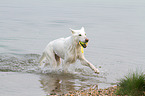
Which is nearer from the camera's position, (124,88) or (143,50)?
(124,88)

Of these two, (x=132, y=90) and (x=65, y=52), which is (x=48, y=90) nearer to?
(x=65, y=52)

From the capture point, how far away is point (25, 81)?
11.9 m

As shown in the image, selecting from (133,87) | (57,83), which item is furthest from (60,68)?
(133,87)

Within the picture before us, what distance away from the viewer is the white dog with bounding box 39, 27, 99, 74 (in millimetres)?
11656

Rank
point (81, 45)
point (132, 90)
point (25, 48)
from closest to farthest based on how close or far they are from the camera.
A: 1. point (132, 90)
2. point (81, 45)
3. point (25, 48)

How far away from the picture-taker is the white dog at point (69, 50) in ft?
38.2

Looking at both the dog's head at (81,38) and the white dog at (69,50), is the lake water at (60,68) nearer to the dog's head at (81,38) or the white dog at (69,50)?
the white dog at (69,50)

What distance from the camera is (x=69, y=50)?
1224 centimetres

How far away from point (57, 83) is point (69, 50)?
4.06 feet

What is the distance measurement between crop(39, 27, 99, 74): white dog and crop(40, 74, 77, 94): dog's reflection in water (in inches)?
17.4

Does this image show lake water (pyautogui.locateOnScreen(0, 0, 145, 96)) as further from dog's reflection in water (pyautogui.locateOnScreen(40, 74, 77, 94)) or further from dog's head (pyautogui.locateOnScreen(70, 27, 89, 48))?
dog's head (pyautogui.locateOnScreen(70, 27, 89, 48))

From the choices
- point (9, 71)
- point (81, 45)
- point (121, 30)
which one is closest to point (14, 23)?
point (121, 30)

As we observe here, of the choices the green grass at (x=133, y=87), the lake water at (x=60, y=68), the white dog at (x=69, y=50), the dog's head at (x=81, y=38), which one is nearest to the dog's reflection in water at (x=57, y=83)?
the lake water at (x=60, y=68)

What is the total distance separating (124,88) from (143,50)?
9.38 metres
